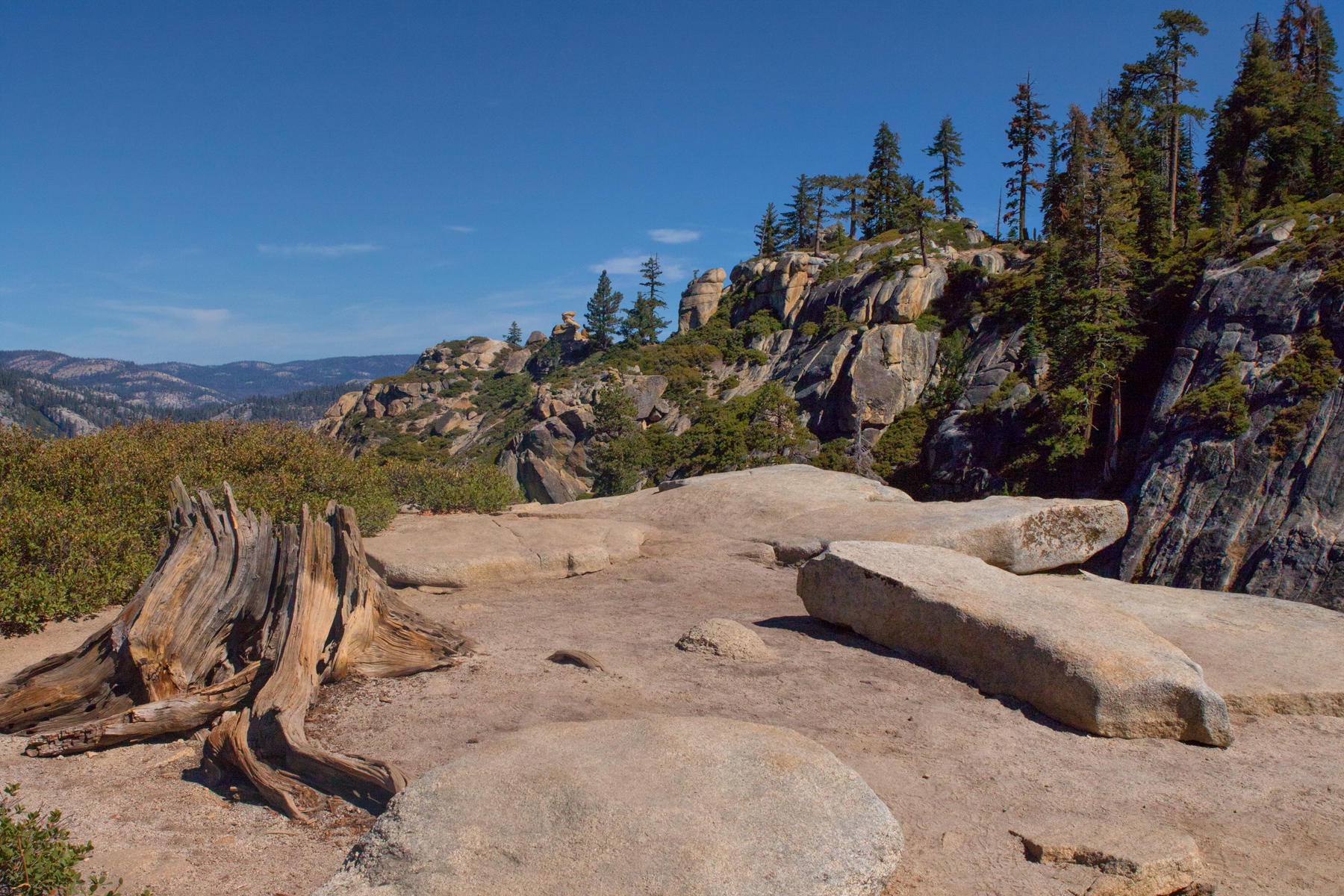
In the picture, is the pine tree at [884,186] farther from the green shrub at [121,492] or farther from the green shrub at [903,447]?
the green shrub at [121,492]

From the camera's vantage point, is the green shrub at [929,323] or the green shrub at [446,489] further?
the green shrub at [929,323]

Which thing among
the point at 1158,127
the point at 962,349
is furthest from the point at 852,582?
the point at 1158,127

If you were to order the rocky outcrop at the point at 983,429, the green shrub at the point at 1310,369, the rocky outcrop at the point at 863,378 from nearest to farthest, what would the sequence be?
the green shrub at the point at 1310,369 < the rocky outcrop at the point at 983,429 < the rocky outcrop at the point at 863,378

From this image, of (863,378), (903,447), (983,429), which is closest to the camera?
(983,429)

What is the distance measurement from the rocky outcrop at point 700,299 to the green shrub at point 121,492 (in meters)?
69.4

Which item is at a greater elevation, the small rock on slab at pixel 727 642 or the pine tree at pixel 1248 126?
the pine tree at pixel 1248 126

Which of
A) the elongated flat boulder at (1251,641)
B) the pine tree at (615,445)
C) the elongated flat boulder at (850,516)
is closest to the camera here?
the elongated flat boulder at (1251,641)

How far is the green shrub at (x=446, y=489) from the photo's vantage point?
62.7 ft

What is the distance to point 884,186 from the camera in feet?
266

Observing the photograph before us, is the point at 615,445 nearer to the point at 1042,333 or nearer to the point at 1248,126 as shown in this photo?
the point at 1042,333

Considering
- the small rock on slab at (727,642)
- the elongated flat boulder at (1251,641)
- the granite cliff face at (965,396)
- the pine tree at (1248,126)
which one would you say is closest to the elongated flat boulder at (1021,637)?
the elongated flat boulder at (1251,641)

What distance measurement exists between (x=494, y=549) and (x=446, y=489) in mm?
7446

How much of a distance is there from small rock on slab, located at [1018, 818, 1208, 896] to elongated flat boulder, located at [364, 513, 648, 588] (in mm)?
8855

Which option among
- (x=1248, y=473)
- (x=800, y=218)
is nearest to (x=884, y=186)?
Answer: (x=800, y=218)
